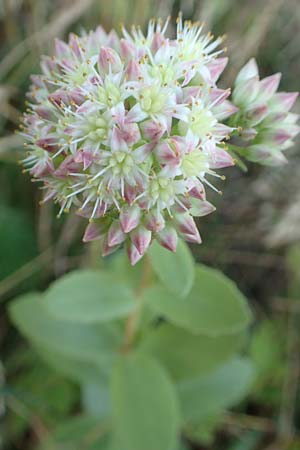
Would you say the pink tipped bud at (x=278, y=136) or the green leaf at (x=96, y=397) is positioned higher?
the pink tipped bud at (x=278, y=136)

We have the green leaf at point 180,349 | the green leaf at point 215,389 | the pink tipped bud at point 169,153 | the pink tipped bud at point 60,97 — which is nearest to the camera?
the pink tipped bud at point 169,153

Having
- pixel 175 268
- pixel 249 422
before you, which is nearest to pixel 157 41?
pixel 175 268

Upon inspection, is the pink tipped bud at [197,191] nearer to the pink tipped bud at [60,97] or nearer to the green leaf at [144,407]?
the pink tipped bud at [60,97]

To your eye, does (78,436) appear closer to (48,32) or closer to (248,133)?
(248,133)

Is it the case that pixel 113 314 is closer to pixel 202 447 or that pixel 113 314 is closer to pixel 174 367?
pixel 174 367

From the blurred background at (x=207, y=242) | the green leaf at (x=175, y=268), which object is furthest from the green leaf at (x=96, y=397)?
the green leaf at (x=175, y=268)

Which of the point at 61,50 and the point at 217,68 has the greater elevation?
the point at 61,50

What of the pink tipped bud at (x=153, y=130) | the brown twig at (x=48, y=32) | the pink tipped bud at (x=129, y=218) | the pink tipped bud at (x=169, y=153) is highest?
the brown twig at (x=48, y=32)

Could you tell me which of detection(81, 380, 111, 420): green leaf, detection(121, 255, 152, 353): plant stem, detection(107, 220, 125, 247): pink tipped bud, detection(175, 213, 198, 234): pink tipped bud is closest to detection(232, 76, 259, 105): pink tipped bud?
detection(175, 213, 198, 234): pink tipped bud

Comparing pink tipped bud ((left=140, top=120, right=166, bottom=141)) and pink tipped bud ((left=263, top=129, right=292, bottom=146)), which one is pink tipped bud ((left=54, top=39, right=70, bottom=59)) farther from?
pink tipped bud ((left=263, top=129, right=292, bottom=146))
